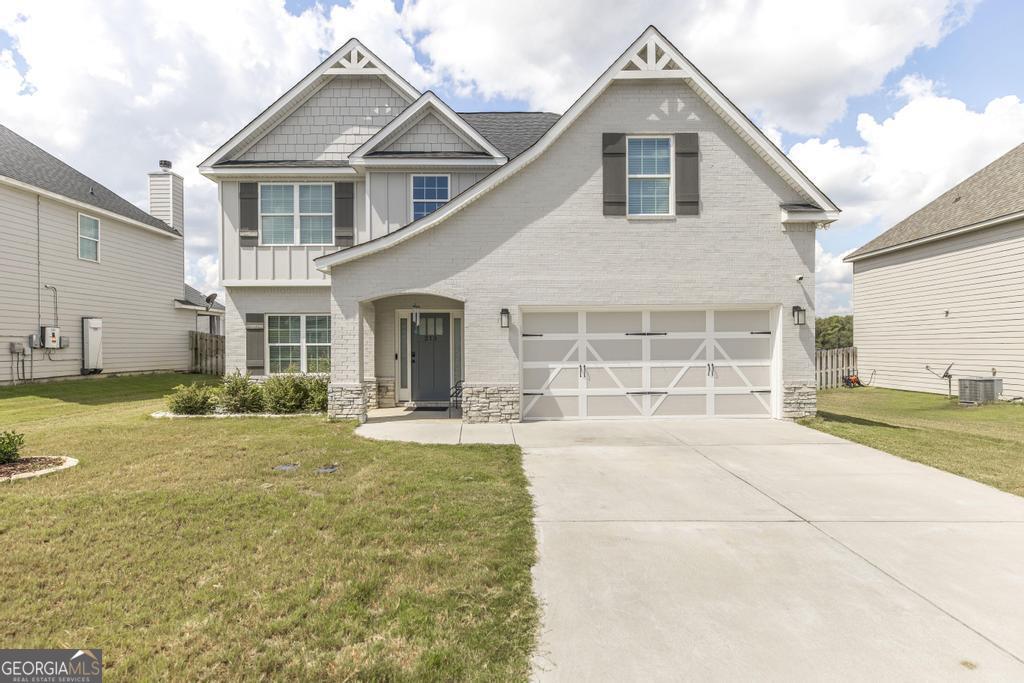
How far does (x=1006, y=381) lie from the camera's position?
14023 mm

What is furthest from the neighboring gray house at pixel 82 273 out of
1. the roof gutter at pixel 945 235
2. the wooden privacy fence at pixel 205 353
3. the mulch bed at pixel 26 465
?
the roof gutter at pixel 945 235

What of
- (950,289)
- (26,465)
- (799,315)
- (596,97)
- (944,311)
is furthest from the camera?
(944,311)

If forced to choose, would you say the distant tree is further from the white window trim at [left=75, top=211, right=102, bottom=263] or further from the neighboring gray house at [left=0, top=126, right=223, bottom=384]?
the white window trim at [left=75, top=211, right=102, bottom=263]

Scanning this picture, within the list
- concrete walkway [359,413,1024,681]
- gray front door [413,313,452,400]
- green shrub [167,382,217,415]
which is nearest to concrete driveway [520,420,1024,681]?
concrete walkway [359,413,1024,681]

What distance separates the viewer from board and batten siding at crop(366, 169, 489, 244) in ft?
41.1

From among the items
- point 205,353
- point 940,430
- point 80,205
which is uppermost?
point 80,205

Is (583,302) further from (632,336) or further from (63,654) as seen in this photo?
(63,654)

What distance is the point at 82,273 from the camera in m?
16.6

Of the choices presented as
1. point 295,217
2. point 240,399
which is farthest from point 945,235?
point 240,399

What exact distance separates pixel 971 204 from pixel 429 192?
17.6 m

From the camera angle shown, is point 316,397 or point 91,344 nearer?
point 316,397

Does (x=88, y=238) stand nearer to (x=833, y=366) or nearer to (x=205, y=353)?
(x=205, y=353)

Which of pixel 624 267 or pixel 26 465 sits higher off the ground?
pixel 624 267

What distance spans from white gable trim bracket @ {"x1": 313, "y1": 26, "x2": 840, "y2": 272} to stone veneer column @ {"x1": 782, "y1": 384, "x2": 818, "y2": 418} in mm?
3679
